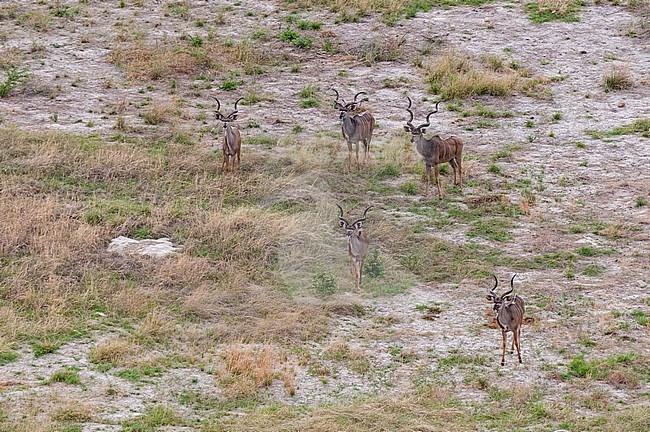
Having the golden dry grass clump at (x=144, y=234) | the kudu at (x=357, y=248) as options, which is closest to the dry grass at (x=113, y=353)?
the golden dry grass clump at (x=144, y=234)

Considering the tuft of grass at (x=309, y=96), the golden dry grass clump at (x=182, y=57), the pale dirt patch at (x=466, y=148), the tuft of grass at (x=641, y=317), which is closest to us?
the pale dirt patch at (x=466, y=148)

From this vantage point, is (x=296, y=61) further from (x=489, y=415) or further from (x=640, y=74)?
(x=489, y=415)

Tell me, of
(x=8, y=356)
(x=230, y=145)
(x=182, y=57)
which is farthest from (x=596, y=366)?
(x=182, y=57)

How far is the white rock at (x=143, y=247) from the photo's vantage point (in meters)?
15.9

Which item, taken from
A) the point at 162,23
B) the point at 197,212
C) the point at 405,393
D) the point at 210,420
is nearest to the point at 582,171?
the point at 197,212

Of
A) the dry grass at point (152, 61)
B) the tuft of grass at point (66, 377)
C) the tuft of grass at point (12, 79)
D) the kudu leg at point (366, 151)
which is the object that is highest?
the dry grass at point (152, 61)

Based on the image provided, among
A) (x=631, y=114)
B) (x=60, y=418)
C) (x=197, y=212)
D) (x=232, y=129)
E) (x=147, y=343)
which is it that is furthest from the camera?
(x=631, y=114)

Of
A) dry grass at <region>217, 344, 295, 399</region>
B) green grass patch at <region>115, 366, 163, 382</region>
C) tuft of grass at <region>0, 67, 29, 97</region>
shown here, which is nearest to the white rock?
dry grass at <region>217, 344, 295, 399</region>

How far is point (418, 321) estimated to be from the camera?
14.5m

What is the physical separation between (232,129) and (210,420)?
8992mm

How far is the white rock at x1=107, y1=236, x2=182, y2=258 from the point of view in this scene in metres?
15.9

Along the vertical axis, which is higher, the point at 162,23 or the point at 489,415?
the point at 162,23

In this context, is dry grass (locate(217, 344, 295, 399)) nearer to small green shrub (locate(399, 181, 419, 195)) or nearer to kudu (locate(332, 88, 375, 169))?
small green shrub (locate(399, 181, 419, 195))

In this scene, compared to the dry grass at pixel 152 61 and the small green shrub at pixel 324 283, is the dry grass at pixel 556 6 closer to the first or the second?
the dry grass at pixel 152 61
